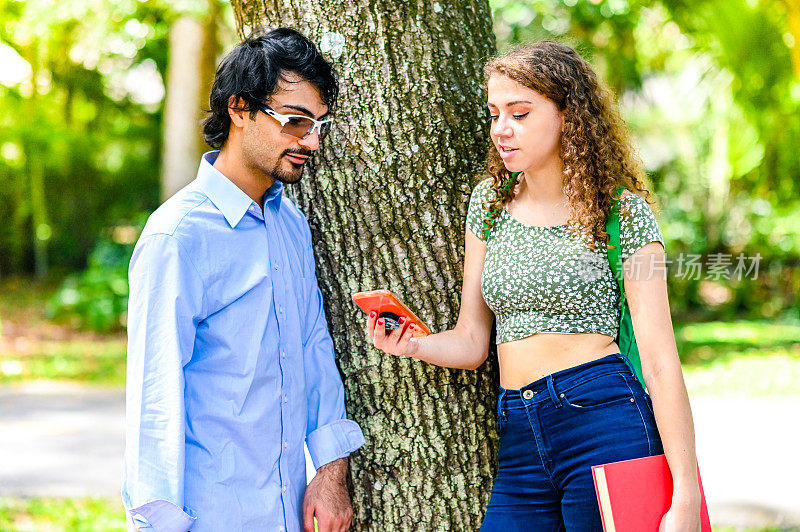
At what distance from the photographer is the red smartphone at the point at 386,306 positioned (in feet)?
7.59

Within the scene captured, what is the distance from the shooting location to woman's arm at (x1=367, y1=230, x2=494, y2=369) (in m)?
2.53

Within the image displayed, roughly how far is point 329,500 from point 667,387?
0.98 metres

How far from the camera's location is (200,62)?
10.3 m

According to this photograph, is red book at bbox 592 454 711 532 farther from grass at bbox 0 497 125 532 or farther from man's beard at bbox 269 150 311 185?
grass at bbox 0 497 125 532

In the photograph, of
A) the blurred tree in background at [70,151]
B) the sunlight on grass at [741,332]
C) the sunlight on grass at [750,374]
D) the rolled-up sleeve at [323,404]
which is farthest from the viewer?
the blurred tree in background at [70,151]

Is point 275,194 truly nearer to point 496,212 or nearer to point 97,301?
point 496,212

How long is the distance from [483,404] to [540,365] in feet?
1.70

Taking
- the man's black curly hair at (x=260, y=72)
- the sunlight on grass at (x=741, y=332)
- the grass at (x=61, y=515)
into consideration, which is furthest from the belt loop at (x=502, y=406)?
the sunlight on grass at (x=741, y=332)

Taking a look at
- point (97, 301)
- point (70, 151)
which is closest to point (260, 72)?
point (97, 301)

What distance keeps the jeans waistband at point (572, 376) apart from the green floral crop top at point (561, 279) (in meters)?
0.08

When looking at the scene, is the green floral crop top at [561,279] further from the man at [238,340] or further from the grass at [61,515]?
the grass at [61,515]

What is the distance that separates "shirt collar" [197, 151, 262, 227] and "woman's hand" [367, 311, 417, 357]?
0.45 m

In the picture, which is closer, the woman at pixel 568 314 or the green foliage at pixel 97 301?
the woman at pixel 568 314

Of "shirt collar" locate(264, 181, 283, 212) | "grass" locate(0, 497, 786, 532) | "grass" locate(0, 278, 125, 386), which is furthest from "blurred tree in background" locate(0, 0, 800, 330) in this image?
"grass" locate(0, 497, 786, 532)
